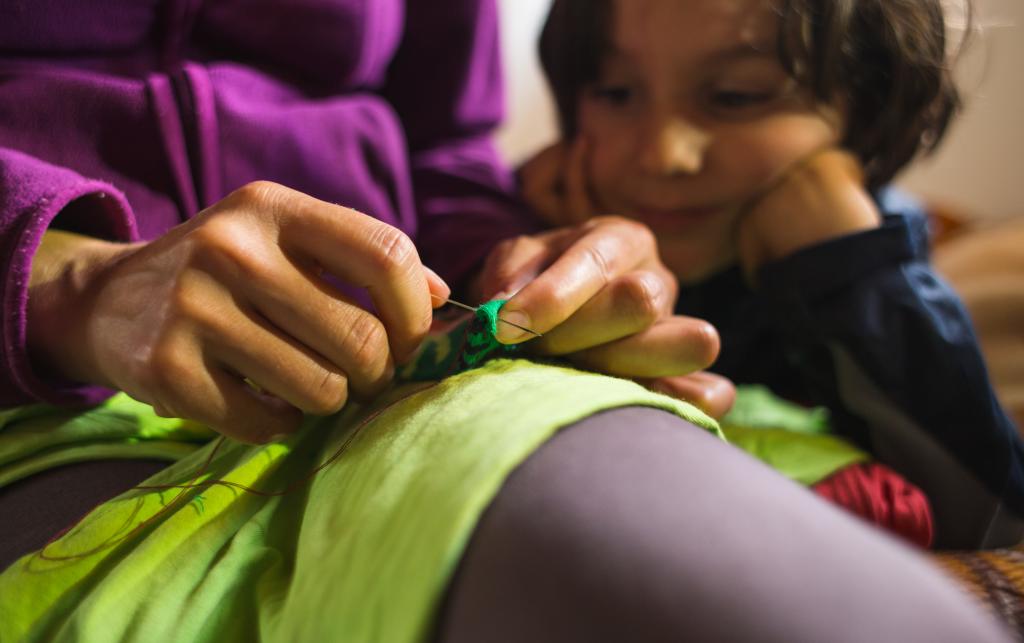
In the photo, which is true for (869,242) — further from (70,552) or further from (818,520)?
(70,552)

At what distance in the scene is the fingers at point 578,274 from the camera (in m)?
0.43

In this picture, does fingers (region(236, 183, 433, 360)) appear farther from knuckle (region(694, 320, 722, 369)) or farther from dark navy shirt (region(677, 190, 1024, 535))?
dark navy shirt (region(677, 190, 1024, 535))

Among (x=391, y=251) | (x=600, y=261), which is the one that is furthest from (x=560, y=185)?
(x=391, y=251)

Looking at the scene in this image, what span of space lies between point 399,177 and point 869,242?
45 centimetres

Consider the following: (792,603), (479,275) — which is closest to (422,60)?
(479,275)

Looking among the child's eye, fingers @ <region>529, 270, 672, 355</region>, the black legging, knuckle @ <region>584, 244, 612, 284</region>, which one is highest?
the child's eye

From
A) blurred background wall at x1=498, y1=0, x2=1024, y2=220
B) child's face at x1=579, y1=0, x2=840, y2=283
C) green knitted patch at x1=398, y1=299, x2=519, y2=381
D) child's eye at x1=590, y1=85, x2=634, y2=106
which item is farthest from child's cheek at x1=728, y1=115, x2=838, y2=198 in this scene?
blurred background wall at x1=498, y1=0, x2=1024, y2=220

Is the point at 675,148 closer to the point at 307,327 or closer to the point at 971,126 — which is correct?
the point at 307,327

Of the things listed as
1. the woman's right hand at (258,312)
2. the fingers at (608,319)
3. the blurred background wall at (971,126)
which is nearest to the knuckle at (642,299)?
the fingers at (608,319)

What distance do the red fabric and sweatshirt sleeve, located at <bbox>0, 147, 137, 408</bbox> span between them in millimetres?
572

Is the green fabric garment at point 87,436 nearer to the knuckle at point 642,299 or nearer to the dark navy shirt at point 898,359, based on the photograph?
the knuckle at point 642,299

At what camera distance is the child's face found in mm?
680

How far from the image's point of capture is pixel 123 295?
0.41 metres

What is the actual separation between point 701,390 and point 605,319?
129mm
